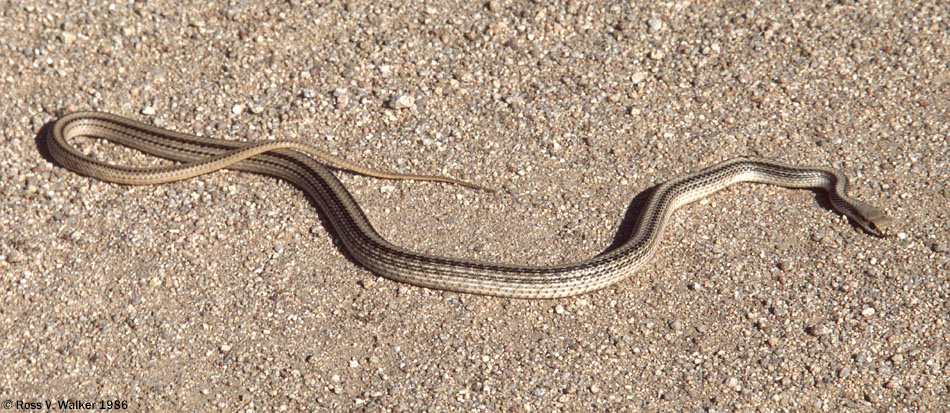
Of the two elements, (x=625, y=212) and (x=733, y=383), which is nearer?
(x=733, y=383)

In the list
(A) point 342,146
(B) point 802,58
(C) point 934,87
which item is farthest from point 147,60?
(C) point 934,87

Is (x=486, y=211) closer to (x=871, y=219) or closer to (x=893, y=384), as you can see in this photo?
(x=871, y=219)

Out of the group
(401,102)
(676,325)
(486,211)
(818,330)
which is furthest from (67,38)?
(818,330)

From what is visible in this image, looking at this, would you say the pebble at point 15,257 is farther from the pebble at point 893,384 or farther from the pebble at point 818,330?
the pebble at point 893,384

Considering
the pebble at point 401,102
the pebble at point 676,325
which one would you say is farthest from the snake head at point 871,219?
the pebble at point 401,102

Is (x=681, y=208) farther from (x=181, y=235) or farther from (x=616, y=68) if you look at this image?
(x=181, y=235)

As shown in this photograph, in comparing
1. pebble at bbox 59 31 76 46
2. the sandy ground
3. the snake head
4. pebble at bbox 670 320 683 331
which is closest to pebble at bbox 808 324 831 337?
Answer: the sandy ground
